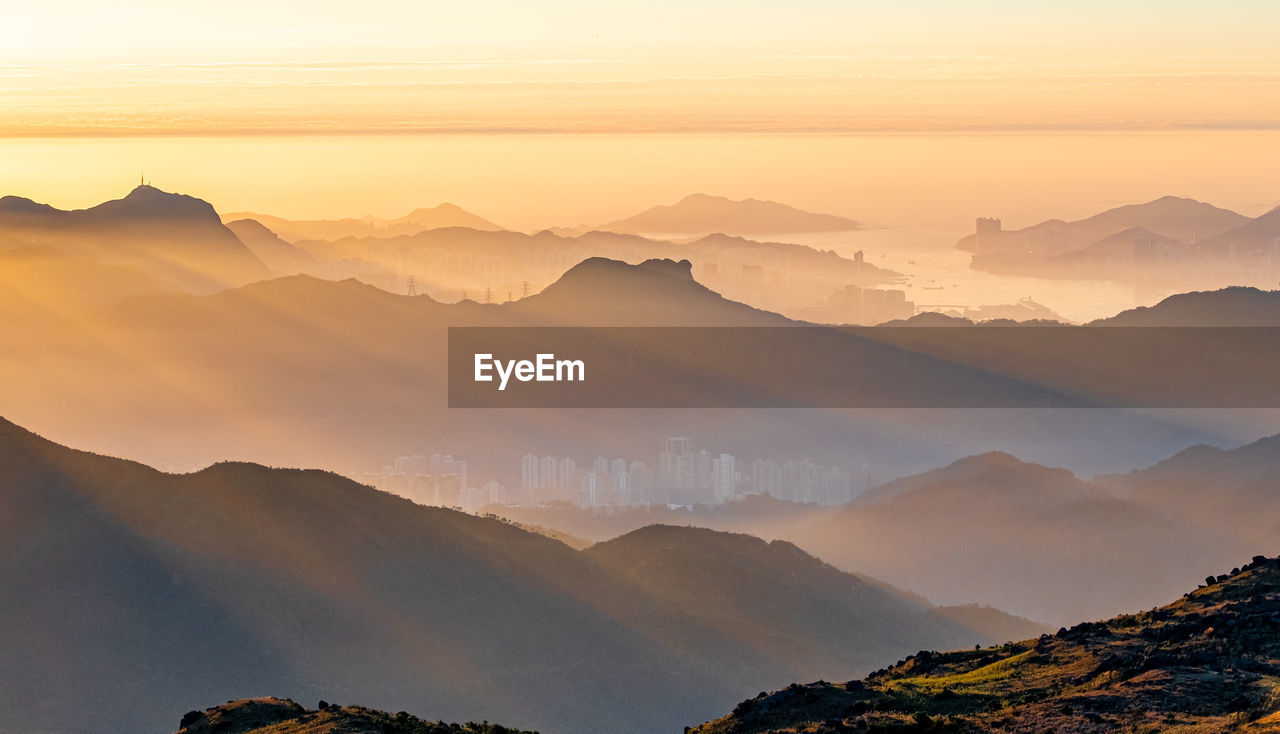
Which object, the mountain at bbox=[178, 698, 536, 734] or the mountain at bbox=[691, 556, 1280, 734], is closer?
the mountain at bbox=[691, 556, 1280, 734]

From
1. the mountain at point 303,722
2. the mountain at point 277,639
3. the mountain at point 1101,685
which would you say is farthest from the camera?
the mountain at point 277,639

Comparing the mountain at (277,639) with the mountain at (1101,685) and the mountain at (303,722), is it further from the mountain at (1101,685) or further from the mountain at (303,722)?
the mountain at (1101,685)

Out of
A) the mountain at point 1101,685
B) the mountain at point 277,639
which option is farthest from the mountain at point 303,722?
the mountain at point 277,639

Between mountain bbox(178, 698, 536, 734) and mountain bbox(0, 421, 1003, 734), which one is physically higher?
mountain bbox(178, 698, 536, 734)

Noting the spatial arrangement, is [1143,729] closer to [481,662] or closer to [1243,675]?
[1243,675]

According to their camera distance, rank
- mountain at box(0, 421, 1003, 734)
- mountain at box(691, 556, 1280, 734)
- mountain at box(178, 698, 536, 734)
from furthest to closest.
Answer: mountain at box(0, 421, 1003, 734) < mountain at box(178, 698, 536, 734) < mountain at box(691, 556, 1280, 734)

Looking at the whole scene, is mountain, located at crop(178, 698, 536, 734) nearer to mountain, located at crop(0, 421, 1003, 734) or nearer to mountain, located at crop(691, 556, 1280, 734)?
mountain, located at crop(691, 556, 1280, 734)

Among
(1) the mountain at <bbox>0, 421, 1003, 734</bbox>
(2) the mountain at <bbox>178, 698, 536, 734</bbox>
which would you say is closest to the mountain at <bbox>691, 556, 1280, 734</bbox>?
(2) the mountain at <bbox>178, 698, 536, 734</bbox>
